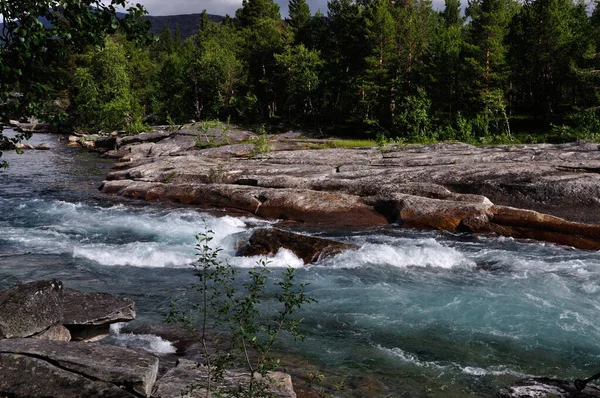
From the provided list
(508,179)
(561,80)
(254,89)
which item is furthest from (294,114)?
(508,179)

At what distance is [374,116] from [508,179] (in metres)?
37.7

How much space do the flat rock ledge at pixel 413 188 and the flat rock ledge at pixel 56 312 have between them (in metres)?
13.2

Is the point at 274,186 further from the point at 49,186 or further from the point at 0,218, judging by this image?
the point at 49,186

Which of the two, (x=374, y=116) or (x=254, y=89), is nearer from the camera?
(x=374, y=116)

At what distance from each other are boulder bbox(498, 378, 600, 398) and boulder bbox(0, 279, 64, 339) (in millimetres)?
8554

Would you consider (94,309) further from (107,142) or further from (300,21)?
(300,21)

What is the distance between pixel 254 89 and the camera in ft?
241

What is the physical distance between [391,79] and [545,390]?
52.8m

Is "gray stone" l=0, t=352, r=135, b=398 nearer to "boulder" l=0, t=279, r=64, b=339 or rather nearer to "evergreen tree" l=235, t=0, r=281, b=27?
"boulder" l=0, t=279, r=64, b=339

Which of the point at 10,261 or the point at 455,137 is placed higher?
the point at 455,137

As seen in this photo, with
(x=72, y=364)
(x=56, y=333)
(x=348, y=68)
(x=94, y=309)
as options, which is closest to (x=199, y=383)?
(x=72, y=364)

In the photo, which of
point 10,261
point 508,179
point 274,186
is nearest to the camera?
point 10,261

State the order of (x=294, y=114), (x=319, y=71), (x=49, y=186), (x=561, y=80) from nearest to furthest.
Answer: (x=49, y=186) → (x=561, y=80) → (x=319, y=71) → (x=294, y=114)

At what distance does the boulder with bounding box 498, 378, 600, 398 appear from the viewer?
7.97 metres
